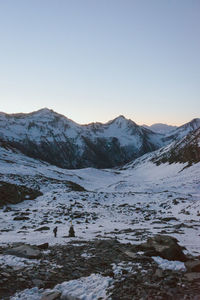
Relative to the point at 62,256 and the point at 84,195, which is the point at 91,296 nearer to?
the point at 62,256

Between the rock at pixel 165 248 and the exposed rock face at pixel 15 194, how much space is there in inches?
1033

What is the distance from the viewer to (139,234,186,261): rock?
36.2 feet

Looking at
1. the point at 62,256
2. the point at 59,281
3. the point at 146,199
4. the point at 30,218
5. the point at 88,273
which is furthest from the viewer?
the point at 146,199

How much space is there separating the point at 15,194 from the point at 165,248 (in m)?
32.6

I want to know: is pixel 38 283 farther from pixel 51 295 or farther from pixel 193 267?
pixel 193 267

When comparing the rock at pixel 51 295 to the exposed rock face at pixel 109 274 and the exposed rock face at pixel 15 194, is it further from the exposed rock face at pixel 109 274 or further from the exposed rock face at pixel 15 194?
the exposed rock face at pixel 15 194

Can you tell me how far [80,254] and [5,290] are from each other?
5.01 metres

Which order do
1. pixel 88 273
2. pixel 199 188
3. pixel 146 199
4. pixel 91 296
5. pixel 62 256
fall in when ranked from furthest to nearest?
pixel 199 188 < pixel 146 199 < pixel 62 256 < pixel 88 273 < pixel 91 296

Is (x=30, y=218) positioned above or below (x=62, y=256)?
below

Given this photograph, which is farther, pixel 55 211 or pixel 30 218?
pixel 55 211

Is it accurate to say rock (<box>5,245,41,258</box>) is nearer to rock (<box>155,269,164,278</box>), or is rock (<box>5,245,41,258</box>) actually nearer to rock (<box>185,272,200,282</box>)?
rock (<box>155,269,164,278</box>)

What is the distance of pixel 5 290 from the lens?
787cm

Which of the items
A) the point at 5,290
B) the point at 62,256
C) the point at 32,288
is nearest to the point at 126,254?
the point at 62,256

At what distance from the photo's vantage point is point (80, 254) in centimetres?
1234
